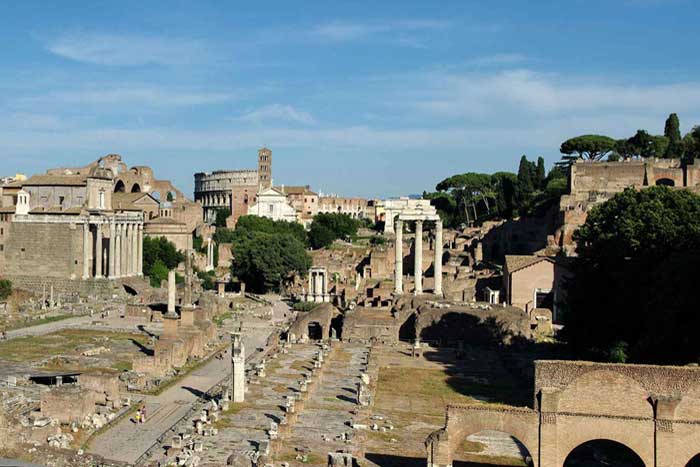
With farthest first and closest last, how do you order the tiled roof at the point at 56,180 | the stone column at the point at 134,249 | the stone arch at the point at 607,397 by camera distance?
the stone column at the point at 134,249
the tiled roof at the point at 56,180
the stone arch at the point at 607,397

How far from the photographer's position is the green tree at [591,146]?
81562mm

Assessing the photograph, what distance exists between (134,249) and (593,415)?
178ft

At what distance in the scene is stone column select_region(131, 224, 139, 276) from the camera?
6750 cm

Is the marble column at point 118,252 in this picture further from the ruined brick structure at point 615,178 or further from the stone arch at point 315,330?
the ruined brick structure at point 615,178

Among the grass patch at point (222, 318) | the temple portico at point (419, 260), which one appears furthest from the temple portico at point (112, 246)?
the temple portico at point (419, 260)

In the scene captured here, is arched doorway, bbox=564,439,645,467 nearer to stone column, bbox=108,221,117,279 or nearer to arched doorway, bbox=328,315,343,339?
arched doorway, bbox=328,315,343,339

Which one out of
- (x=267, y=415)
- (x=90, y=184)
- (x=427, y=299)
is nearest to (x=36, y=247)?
(x=90, y=184)

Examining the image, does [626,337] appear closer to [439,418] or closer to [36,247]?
[439,418]

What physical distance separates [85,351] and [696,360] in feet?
85.3

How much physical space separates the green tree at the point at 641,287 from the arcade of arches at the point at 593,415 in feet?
21.9

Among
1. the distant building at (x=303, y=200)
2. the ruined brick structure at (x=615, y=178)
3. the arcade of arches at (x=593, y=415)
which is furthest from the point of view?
the distant building at (x=303, y=200)

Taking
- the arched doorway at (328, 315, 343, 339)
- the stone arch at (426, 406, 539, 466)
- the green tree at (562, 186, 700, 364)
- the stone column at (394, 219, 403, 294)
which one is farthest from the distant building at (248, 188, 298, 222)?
the stone arch at (426, 406, 539, 466)

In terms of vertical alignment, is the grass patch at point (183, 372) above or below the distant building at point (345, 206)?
below

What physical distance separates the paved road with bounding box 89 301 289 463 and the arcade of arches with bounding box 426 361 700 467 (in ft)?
28.7
